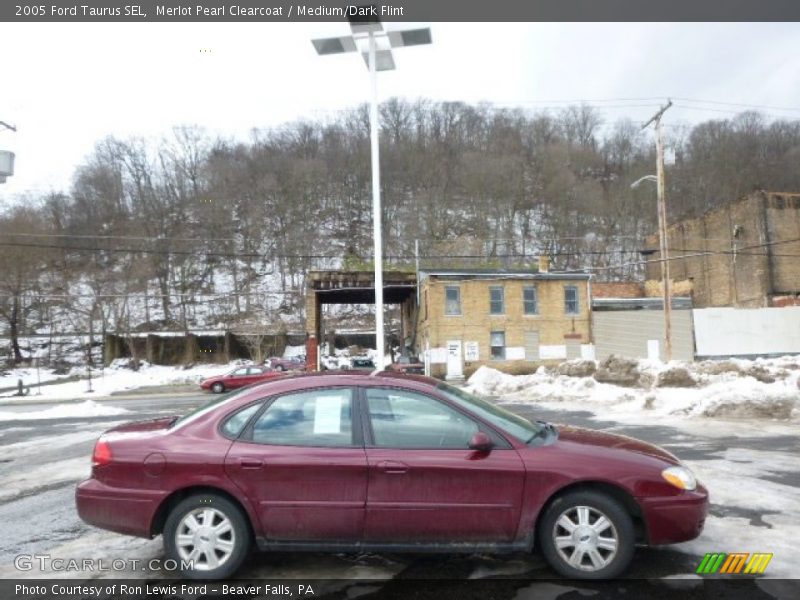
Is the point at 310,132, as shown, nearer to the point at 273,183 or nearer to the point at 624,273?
the point at 273,183

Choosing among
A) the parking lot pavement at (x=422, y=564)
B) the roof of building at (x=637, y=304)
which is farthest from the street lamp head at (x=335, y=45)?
the roof of building at (x=637, y=304)

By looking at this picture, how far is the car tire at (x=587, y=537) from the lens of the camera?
13.7 ft

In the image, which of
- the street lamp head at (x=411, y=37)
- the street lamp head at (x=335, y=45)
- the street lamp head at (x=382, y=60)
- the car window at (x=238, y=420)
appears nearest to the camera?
the car window at (x=238, y=420)

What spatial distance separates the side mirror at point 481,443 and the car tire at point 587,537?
60cm

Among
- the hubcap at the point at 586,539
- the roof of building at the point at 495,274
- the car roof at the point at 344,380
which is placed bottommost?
the hubcap at the point at 586,539

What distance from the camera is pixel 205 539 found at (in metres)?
4.29

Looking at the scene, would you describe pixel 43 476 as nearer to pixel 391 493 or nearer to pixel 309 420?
pixel 309 420

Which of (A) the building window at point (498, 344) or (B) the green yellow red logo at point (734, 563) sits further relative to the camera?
(A) the building window at point (498, 344)

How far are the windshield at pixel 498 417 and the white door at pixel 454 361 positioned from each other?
29314mm

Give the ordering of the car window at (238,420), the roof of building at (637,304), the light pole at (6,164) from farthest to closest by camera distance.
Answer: the roof of building at (637,304), the light pole at (6,164), the car window at (238,420)

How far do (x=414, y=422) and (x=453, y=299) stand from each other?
1243 inches

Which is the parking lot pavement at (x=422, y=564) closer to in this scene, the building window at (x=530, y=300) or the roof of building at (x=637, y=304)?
the building window at (x=530, y=300)

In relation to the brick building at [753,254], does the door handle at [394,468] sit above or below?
below
